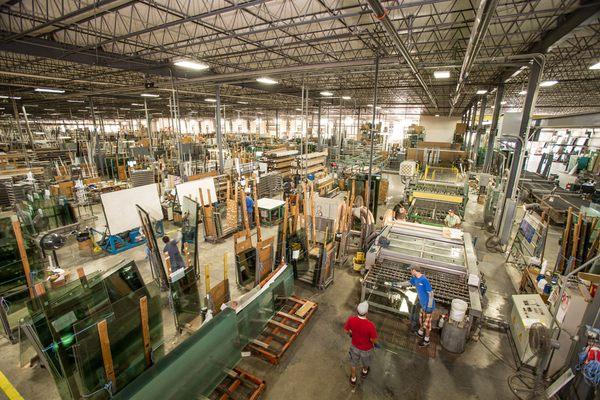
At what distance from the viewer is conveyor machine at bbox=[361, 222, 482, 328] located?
566 centimetres

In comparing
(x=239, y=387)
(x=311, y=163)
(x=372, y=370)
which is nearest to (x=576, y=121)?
(x=311, y=163)

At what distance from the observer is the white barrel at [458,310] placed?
4957 millimetres

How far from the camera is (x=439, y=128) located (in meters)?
30.3

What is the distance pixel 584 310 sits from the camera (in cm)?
446

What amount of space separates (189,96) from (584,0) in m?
23.1

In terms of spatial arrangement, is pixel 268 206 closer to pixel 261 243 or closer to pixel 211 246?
pixel 211 246

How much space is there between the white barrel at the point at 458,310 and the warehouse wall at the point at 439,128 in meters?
28.6

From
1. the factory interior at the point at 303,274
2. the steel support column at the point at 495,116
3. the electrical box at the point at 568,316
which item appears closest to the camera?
the factory interior at the point at 303,274

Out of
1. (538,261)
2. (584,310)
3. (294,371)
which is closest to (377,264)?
(294,371)

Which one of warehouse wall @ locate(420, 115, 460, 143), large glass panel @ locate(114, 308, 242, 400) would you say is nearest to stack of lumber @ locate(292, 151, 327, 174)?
large glass panel @ locate(114, 308, 242, 400)

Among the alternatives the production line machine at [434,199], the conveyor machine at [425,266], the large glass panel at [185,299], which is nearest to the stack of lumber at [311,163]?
the production line machine at [434,199]

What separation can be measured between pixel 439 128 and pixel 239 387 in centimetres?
Result: 3243

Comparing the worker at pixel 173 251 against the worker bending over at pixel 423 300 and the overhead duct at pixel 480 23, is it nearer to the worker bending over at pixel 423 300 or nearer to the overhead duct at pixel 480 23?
the worker bending over at pixel 423 300

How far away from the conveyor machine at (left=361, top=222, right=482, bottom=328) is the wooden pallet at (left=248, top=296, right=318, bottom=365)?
4.61ft
